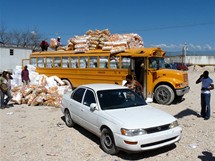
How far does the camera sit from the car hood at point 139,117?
5047mm

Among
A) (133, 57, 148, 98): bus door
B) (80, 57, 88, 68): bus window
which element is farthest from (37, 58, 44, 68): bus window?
(133, 57, 148, 98): bus door

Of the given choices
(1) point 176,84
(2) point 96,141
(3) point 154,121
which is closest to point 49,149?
(2) point 96,141

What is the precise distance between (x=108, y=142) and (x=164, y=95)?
6.07 m

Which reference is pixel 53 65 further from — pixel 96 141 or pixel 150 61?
pixel 96 141

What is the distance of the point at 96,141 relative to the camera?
6.27m

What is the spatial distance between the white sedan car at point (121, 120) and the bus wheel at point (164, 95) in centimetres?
456

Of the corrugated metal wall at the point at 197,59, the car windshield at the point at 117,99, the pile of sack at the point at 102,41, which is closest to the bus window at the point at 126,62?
the pile of sack at the point at 102,41

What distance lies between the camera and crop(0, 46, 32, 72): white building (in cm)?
2695

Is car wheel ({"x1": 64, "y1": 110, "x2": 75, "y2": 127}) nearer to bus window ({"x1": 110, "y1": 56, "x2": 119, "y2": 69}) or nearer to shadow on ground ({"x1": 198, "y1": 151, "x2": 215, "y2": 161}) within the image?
shadow on ground ({"x1": 198, "y1": 151, "x2": 215, "y2": 161})

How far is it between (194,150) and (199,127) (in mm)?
1965

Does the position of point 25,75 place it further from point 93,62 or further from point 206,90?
point 206,90

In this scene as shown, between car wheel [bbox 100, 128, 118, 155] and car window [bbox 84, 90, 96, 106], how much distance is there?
3.42 ft

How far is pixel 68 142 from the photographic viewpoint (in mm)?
6211

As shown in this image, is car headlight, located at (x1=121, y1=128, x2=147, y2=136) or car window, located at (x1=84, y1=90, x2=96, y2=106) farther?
car window, located at (x1=84, y1=90, x2=96, y2=106)
